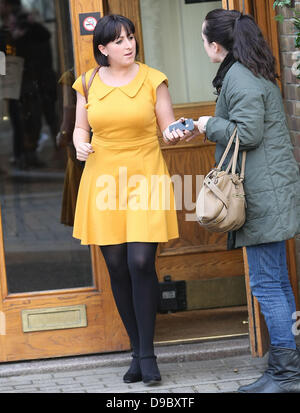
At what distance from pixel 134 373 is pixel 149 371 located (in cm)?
14

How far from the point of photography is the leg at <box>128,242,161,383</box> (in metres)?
4.35

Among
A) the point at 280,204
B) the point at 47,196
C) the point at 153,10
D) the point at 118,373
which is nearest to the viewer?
the point at 280,204

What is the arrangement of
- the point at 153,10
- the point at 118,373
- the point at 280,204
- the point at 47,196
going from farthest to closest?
the point at 47,196
the point at 153,10
the point at 118,373
the point at 280,204

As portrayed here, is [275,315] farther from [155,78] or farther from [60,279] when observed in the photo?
[60,279]

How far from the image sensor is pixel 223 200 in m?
3.93

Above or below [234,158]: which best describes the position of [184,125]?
above

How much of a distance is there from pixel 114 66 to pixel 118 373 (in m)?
1.66

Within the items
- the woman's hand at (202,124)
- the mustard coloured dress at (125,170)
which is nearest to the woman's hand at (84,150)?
the mustard coloured dress at (125,170)

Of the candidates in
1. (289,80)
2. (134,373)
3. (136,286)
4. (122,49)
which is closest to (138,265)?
(136,286)

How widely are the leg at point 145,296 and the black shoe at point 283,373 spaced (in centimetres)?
55
